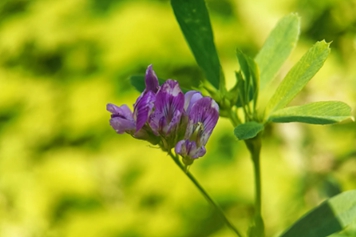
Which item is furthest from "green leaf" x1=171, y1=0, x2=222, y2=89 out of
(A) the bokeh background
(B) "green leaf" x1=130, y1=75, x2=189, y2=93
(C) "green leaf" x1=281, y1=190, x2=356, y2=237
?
(A) the bokeh background

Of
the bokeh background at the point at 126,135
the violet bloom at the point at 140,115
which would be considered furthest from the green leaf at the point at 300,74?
the bokeh background at the point at 126,135

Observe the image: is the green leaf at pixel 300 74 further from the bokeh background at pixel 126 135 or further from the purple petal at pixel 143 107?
the bokeh background at pixel 126 135

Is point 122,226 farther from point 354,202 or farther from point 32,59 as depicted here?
point 354,202

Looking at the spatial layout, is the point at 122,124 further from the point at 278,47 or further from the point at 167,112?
the point at 278,47

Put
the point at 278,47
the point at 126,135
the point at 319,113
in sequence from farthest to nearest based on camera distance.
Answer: the point at 126,135, the point at 278,47, the point at 319,113

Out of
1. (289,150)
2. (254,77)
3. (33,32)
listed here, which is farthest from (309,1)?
(254,77)

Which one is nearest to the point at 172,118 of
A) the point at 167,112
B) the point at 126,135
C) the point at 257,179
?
the point at 167,112
